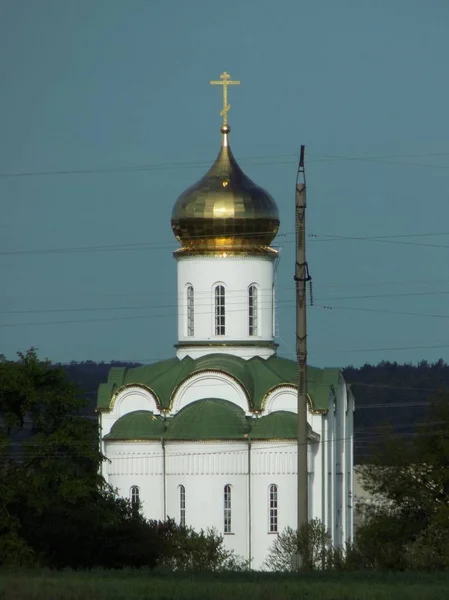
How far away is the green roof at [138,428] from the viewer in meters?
44.7

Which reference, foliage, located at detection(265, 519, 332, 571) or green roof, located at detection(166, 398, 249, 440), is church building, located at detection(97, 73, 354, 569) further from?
foliage, located at detection(265, 519, 332, 571)

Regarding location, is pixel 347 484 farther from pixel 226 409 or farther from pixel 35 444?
pixel 35 444

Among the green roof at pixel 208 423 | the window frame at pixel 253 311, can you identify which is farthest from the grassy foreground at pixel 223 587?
the window frame at pixel 253 311

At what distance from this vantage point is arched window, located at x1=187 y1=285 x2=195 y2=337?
46719 mm

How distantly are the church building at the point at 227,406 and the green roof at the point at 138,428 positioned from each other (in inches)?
1.3

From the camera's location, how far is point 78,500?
36.4 m

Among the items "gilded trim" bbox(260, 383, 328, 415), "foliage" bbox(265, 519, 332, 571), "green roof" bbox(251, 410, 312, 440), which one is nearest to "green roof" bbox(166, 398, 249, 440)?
"green roof" bbox(251, 410, 312, 440)

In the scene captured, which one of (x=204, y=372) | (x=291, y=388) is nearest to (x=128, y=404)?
(x=204, y=372)

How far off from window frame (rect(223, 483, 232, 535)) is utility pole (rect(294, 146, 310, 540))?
971cm

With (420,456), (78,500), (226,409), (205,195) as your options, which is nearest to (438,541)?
(420,456)

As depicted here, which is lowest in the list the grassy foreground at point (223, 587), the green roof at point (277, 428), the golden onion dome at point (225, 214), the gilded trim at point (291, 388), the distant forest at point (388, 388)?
the grassy foreground at point (223, 587)

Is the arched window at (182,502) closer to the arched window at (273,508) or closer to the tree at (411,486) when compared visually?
the arched window at (273,508)

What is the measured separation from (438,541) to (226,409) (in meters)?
8.68

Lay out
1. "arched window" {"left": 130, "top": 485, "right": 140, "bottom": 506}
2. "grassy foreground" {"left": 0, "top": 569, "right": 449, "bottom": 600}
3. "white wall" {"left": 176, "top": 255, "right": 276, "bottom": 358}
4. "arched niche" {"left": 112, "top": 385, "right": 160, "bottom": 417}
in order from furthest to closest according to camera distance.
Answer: "white wall" {"left": 176, "top": 255, "right": 276, "bottom": 358} < "arched niche" {"left": 112, "top": 385, "right": 160, "bottom": 417} < "arched window" {"left": 130, "top": 485, "right": 140, "bottom": 506} < "grassy foreground" {"left": 0, "top": 569, "right": 449, "bottom": 600}
